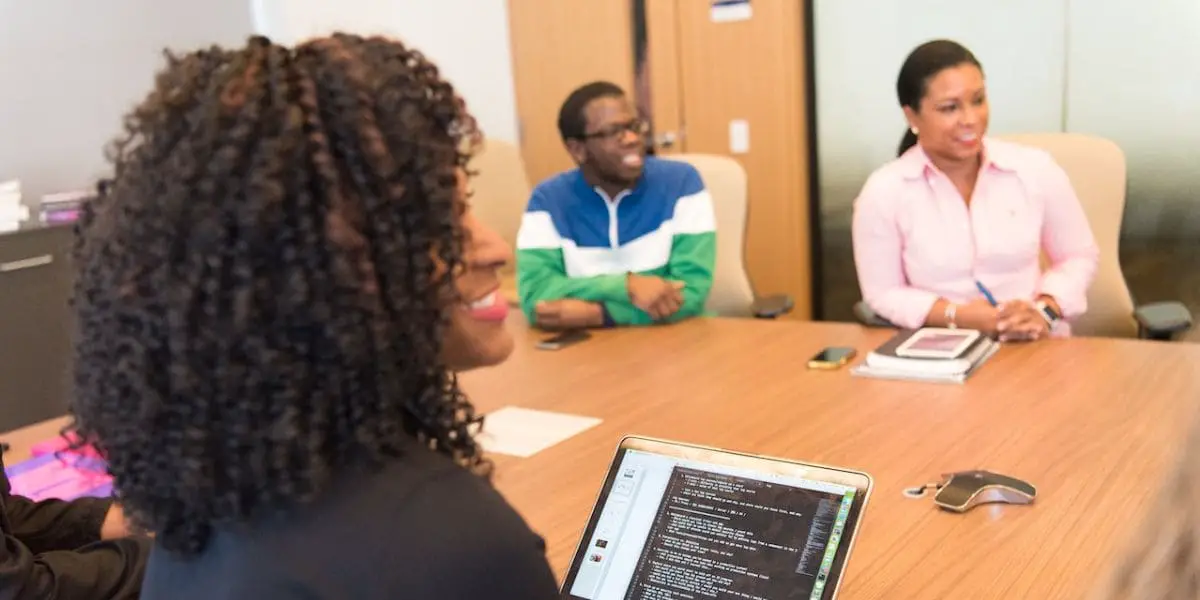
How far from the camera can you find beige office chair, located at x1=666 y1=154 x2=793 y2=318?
2881 millimetres

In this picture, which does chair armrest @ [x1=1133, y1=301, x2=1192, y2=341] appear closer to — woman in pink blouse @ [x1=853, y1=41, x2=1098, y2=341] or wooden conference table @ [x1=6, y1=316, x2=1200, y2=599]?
woman in pink blouse @ [x1=853, y1=41, x2=1098, y2=341]

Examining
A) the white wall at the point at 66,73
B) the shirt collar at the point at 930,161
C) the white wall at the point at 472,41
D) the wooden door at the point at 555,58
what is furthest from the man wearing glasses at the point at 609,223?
the white wall at the point at 472,41

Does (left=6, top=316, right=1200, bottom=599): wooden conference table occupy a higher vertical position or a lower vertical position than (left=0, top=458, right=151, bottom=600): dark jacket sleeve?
lower

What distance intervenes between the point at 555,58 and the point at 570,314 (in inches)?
93.1

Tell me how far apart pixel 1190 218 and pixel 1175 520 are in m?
2.39

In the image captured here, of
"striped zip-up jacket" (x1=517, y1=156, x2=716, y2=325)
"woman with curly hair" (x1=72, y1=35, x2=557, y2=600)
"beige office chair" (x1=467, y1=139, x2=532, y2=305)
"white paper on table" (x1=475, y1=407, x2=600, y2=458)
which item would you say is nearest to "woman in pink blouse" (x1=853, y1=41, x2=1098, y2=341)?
"striped zip-up jacket" (x1=517, y1=156, x2=716, y2=325)

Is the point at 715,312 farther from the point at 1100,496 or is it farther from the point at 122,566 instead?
the point at 122,566

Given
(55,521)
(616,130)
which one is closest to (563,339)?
(616,130)

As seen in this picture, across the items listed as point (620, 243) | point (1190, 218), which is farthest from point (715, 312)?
point (1190, 218)

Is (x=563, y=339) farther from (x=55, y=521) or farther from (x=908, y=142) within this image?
(x=55, y=521)

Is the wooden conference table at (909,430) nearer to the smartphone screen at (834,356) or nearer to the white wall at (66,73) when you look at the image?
the smartphone screen at (834,356)

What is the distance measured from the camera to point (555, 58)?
15.0ft

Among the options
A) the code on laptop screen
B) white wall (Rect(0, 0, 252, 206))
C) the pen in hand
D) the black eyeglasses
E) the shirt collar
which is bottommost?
the pen in hand

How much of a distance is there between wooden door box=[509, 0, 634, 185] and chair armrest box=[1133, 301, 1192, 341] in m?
2.52
